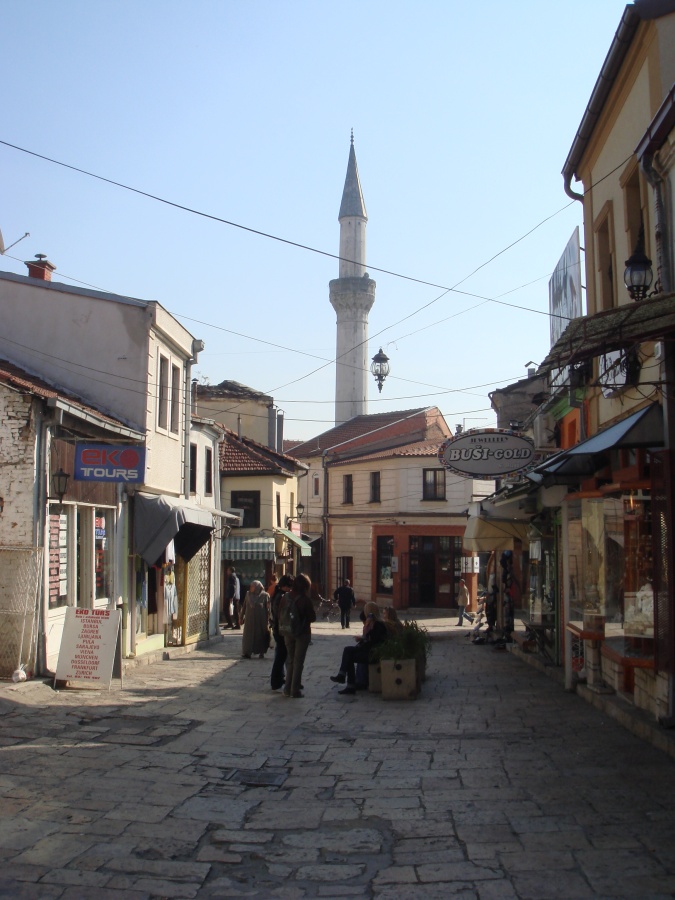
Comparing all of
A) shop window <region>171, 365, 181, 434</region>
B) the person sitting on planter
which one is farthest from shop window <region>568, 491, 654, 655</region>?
shop window <region>171, 365, 181, 434</region>

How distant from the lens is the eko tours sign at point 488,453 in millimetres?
14000

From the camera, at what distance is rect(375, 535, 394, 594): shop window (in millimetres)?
42719

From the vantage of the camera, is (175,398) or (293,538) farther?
(293,538)

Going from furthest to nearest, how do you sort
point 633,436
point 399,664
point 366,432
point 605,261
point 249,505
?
point 366,432 → point 249,505 → point 605,261 → point 399,664 → point 633,436

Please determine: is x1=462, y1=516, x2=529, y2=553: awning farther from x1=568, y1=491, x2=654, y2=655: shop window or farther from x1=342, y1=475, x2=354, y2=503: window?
x1=342, y1=475, x2=354, y2=503: window

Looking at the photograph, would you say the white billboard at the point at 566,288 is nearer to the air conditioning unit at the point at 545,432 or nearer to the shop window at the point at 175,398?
the air conditioning unit at the point at 545,432

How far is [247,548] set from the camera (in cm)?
3288

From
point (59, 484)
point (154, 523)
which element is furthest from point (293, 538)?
point (59, 484)

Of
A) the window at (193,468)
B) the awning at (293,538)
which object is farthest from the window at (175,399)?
the awning at (293,538)

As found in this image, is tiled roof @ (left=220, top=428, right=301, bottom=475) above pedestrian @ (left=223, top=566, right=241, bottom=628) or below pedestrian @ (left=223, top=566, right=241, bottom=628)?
above

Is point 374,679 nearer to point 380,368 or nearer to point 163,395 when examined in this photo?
point 163,395

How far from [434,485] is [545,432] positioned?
24.7 meters

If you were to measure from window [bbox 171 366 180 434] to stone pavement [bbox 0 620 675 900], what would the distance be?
25.6ft

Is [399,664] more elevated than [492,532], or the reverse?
[492,532]
